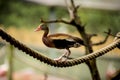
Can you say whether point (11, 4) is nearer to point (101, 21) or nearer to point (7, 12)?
point (7, 12)

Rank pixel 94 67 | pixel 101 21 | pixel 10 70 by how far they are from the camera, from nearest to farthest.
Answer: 1. pixel 94 67
2. pixel 10 70
3. pixel 101 21

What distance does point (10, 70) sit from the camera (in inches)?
53.0

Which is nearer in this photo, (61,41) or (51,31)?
(61,41)

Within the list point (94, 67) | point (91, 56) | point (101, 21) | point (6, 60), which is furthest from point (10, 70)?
point (101, 21)

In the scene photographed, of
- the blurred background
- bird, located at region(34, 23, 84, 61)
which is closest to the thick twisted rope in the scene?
bird, located at region(34, 23, 84, 61)

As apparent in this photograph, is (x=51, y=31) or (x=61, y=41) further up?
(x=61, y=41)

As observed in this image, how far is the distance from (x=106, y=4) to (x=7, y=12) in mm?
2957

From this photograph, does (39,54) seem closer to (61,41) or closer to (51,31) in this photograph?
(61,41)

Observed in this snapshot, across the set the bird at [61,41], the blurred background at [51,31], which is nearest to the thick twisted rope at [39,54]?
the bird at [61,41]

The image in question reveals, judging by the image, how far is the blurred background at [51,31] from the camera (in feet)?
4.45

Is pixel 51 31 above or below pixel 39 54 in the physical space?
below

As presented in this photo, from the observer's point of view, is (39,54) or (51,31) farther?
(51,31)

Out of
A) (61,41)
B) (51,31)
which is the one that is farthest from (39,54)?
(51,31)

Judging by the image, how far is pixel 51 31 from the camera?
5.46ft
